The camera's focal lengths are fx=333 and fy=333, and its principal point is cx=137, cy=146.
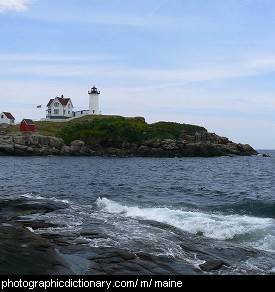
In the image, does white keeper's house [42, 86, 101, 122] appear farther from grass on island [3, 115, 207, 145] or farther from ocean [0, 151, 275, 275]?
ocean [0, 151, 275, 275]

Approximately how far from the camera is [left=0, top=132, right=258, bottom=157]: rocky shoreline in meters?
92.3

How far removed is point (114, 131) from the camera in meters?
106

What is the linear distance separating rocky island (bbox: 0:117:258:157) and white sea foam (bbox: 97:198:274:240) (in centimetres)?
7196

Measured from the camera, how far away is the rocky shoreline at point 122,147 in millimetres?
92312

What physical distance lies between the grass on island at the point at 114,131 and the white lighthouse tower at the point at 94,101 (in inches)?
914

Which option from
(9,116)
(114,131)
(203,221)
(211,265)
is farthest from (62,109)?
(211,265)

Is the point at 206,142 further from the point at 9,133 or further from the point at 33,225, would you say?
the point at 33,225

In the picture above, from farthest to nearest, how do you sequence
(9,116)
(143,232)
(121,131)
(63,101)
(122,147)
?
(63,101) → (9,116) → (121,131) → (122,147) → (143,232)

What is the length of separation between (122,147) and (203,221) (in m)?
83.3

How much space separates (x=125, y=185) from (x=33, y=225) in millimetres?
22164

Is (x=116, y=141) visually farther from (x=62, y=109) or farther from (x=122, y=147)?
(x=62, y=109)

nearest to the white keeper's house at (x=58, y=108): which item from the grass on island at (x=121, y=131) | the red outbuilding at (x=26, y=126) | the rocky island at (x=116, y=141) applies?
the rocky island at (x=116, y=141)

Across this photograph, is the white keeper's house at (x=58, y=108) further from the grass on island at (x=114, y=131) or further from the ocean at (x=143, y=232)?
the ocean at (x=143, y=232)

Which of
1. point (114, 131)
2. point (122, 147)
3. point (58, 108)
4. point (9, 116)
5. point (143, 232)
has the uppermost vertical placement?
point (58, 108)
